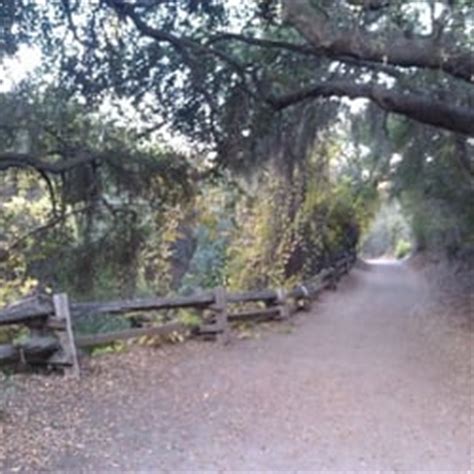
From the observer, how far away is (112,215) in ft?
26.9

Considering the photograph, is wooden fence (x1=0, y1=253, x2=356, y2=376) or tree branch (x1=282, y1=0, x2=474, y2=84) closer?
tree branch (x1=282, y1=0, x2=474, y2=84)

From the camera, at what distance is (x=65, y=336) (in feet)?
26.3

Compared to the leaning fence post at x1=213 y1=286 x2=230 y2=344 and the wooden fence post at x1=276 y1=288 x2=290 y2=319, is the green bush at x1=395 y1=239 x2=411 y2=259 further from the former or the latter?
the leaning fence post at x1=213 y1=286 x2=230 y2=344

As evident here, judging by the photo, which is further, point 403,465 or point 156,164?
point 156,164

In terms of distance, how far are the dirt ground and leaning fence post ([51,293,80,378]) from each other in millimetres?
238

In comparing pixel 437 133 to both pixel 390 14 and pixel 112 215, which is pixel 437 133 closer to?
pixel 390 14

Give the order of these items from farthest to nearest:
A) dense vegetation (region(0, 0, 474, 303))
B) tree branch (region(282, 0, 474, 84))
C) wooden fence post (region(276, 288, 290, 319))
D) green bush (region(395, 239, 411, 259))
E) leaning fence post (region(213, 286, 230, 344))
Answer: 1. green bush (region(395, 239, 411, 259))
2. wooden fence post (region(276, 288, 290, 319))
3. leaning fence post (region(213, 286, 230, 344))
4. dense vegetation (region(0, 0, 474, 303))
5. tree branch (region(282, 0, 474, 84))

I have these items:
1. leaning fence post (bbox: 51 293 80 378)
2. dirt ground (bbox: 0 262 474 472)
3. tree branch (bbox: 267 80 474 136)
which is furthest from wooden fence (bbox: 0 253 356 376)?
tree branch (bbox: 267 80 474 136)

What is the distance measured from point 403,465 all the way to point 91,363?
423cm

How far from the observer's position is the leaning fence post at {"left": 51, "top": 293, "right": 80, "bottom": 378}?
7.98m

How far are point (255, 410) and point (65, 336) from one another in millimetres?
2276

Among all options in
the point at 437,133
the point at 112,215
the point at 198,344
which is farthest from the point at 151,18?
the point at 437,133

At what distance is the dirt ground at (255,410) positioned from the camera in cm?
550

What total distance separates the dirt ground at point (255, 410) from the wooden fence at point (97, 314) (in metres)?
0.28
